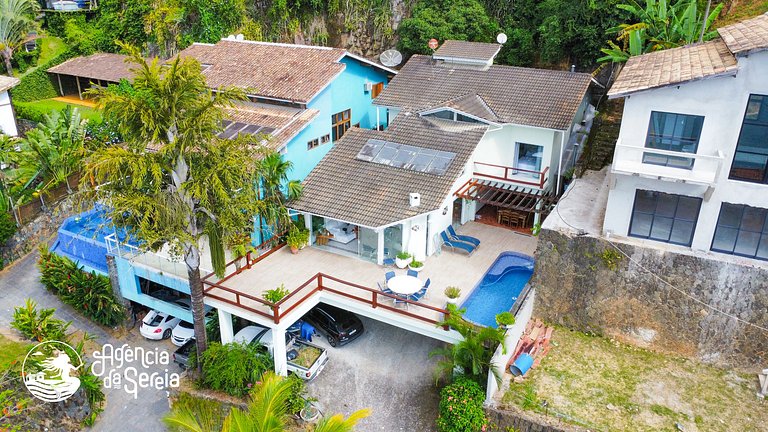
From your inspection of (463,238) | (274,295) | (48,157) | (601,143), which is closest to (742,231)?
(601,143)

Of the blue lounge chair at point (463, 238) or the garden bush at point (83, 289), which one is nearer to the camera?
the blue lounge chair at point (463, 238)

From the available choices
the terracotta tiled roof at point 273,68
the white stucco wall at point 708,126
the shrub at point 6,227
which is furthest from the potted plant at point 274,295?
the shrub at point 6,227

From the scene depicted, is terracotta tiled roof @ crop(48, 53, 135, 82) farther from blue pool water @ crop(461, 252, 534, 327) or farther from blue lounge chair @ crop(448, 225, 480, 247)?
blue pool water @ crop(461, 252, 534, 327)

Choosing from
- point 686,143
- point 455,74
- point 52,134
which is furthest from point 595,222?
point 52,134

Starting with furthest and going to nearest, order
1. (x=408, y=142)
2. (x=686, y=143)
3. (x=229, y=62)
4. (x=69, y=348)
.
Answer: (x=229, y=62), (x=408, y=142), (x=69, y=348), (x=686, y=143)

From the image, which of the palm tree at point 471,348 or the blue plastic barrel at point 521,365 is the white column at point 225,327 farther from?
the blue plastic barrel at point 521,365

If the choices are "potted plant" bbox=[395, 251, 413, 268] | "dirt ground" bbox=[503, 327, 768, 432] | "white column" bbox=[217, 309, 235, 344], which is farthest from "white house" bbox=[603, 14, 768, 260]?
"white column" bbox=[217, 309, 235, 344]

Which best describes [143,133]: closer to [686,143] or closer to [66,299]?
[66,299]
